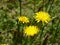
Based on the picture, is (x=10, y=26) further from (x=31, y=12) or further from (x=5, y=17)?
(x=31, y=12)

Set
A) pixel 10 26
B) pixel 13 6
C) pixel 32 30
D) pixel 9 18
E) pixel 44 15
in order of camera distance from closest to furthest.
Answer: pixel 32 30, pixel 44 15, pixel 10 26, pixel 9 18, pixel 13 6

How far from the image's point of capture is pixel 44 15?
163 cm

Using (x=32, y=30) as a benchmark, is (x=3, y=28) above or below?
below

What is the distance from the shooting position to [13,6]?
9.92 feet

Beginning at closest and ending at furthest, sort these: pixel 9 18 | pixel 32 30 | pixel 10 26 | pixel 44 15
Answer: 1. pixel 32 30
2. pixel 44 15
3. pixel 10 26
4. pixel 9 18

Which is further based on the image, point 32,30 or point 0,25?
point 0,25

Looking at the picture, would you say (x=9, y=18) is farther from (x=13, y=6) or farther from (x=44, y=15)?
(x=44, y=15)

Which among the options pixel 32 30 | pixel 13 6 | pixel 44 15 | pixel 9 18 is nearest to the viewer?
pixel 32 30

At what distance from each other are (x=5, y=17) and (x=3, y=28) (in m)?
0.17

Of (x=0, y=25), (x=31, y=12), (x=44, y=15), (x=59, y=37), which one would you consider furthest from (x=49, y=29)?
(x=44, y=15)

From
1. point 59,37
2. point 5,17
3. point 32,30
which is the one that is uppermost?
point 32,30

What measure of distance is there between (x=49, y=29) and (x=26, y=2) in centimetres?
65

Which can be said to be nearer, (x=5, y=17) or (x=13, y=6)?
(x=5, y=17)

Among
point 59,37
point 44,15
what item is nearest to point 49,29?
point 59,37
